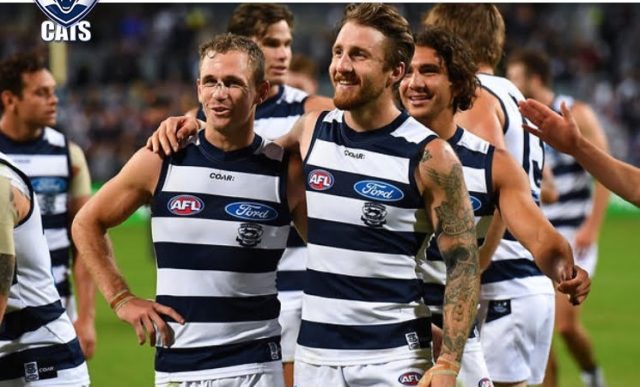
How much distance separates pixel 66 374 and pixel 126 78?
80.6 feet

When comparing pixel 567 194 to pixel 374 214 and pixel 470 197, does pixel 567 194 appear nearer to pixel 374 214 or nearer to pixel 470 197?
pixel 470 197

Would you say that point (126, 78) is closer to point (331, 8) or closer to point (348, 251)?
point (331, 8)

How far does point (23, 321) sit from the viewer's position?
17.4 ft

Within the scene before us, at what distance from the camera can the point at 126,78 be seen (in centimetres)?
2953

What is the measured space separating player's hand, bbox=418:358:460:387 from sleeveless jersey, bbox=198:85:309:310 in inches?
101

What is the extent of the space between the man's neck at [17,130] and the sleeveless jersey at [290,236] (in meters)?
1.35

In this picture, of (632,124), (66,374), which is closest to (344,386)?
(66,374)

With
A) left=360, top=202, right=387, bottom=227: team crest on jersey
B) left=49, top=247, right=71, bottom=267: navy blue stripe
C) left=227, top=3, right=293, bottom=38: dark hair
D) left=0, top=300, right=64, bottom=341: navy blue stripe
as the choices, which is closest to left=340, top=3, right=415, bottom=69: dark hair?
left=360, top=202, right=387, bottom=227: team crest on jersey

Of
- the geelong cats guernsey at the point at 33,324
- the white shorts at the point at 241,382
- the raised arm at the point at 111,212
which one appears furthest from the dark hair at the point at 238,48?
the white shorts at the point at 241,382

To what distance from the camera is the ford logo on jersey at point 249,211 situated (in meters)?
5.16

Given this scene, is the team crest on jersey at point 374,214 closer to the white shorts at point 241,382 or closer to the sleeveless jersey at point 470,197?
the sleeveless jersey at point 470,197

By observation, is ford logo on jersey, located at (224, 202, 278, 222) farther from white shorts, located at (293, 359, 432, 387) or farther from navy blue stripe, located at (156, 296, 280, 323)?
white shorts, located at (293, 359, 432, 387)

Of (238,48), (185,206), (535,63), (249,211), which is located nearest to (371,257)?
(249,211)

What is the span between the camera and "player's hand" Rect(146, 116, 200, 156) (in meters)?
5.23
